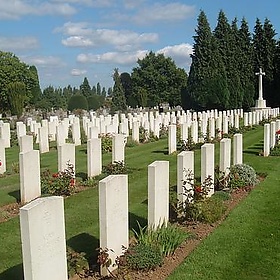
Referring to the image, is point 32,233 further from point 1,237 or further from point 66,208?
point 66,208

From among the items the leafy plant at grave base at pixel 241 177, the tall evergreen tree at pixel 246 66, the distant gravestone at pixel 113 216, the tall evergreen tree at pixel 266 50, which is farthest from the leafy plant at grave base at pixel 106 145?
the tall evergreen tree at pixel 266 50

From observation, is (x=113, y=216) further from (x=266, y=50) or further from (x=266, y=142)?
(x=266, y=50)

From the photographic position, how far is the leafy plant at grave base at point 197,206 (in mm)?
6562

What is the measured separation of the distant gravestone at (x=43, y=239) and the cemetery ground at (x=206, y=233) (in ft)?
3.84

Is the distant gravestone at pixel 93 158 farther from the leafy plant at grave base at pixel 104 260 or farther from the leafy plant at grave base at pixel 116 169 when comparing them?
the leafy plant at grave base at pixel 104 260

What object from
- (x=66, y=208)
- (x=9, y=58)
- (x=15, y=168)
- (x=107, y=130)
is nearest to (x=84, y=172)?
(x=15, y=168)

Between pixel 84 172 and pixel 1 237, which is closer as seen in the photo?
pixel 1 237

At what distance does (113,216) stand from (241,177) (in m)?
4.81

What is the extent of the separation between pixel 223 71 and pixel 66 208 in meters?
37.2

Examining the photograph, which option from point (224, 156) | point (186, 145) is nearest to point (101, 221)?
point (224, 156)

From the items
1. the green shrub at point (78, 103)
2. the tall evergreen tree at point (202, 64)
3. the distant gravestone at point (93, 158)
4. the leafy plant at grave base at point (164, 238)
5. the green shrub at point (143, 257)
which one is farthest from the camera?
the green shrub at point (78, 103)

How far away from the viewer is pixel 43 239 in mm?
3650

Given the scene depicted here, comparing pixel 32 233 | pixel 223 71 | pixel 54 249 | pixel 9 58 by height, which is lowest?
pixel 54 249

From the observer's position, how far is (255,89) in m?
49.0
